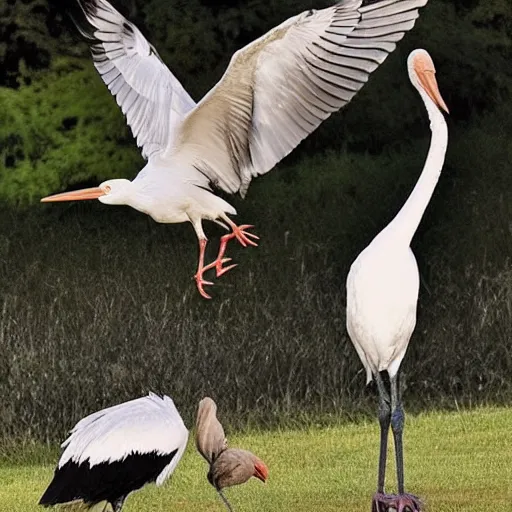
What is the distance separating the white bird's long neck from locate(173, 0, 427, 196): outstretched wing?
1.20 ft

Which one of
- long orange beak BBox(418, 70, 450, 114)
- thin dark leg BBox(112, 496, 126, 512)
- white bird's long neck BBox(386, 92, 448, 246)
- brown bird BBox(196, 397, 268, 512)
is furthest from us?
brown bird BBox(196, 397, 268, 512)

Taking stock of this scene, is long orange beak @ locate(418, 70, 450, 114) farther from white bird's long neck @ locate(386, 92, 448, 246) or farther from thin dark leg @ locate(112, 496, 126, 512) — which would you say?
thin dark leg @ locate(112, 496, 126, 512)

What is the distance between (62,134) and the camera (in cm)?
1414

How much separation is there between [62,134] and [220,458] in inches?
333

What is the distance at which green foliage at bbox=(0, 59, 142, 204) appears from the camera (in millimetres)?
13820

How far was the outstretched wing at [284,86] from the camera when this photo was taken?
5.69 meters

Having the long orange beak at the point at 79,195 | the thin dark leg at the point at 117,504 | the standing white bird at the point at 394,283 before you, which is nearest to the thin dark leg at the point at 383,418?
the standing white bird at the point at 394,283

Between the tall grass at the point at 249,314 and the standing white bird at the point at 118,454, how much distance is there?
228 centimetres

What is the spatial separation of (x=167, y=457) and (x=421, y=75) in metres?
1.64

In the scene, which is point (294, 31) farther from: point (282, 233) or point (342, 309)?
point (282, 233)

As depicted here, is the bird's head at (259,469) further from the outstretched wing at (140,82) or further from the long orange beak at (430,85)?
the long orange beak at (430,85)

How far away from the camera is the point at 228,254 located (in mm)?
11484

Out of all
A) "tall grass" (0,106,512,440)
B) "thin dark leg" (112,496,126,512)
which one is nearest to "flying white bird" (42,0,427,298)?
"thin dark leg" (112,496,126,512)

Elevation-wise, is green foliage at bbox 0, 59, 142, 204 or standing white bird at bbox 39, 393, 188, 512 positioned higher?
standing white bird at bbox 39, 393, 188, 512
